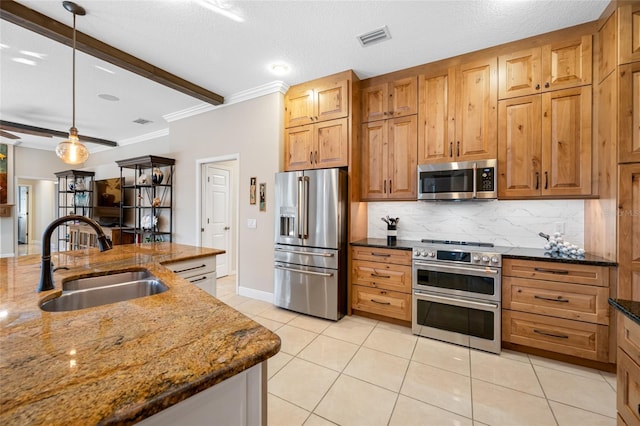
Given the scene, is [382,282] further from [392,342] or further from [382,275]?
[392,342]

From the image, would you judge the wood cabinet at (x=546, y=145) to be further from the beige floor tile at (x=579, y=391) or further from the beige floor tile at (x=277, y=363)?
the beige floor tile at (x=277, y=363)

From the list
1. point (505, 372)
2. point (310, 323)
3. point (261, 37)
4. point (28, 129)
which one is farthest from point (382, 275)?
point (28, 129)

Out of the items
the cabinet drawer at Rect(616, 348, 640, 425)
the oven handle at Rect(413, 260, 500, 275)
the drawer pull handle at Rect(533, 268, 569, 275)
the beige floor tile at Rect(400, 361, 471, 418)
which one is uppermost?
the drawer pull handle at Rect(533, 268, 569, 275)

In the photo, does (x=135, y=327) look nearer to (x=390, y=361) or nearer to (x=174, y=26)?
(x=390, y=361)

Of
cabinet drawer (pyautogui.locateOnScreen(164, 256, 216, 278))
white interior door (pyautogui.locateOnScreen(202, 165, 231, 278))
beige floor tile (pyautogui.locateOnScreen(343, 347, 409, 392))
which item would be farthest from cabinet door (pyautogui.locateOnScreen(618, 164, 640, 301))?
white interior door (pyautogui.locateOnScreen(202, 165, 231, 278))

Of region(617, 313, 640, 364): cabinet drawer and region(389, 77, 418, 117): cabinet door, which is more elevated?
region(389, 77, 418, 117): cabinet door

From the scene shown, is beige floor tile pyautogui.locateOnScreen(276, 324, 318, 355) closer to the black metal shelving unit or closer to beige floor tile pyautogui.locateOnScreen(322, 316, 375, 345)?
beige floor tile pyautogui.locateOnScreen(322, 316, 375, 345)

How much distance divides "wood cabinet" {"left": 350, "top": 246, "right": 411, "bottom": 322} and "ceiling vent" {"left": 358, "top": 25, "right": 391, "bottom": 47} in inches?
84.4

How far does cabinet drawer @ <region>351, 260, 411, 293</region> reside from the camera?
2.86 meters

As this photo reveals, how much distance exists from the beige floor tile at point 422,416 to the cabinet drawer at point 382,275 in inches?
46.5

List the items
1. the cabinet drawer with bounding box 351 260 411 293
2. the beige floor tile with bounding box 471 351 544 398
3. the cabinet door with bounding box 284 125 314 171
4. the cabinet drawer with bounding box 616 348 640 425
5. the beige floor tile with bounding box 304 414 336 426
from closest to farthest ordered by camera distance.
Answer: the cabinet drawer with bounding box 616 348 640 425 → the beige floor tile with bounding box 304 414 336 426 → the beige floor tile with bounding box 471 351 544 398 → the cabinet drawer with bounding box 351 260 411 293 → the cabinet door with bounding box 284 125 314 171

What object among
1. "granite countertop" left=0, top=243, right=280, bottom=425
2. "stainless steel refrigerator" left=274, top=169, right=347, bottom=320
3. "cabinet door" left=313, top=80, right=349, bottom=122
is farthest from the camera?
"cabinet door" left=313, top=80, right=349, bottom=122

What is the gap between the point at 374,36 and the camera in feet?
8.46

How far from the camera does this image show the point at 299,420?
1.69 m
